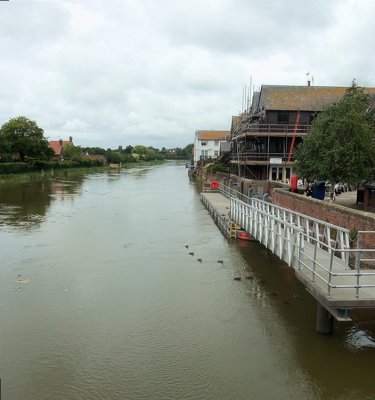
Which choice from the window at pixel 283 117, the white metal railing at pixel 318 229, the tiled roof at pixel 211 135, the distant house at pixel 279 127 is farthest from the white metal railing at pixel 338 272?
the tiled roof at pixel 211 135

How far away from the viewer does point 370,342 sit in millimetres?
9648

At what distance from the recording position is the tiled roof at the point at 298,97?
131 feet

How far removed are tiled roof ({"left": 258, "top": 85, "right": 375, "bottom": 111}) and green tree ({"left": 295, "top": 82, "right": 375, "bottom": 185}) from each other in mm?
19374

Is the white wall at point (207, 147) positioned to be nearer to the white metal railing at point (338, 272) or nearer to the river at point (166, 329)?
the river at point (166, 329)

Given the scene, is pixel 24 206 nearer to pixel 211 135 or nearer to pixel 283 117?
pixel 283 117

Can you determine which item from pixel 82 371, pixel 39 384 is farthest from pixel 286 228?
pixel 39 384

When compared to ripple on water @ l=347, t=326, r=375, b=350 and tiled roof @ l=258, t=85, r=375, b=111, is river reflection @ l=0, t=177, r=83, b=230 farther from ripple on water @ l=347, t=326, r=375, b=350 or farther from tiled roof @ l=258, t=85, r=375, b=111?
tiled roof @ l=258, t=85, r=375, b=111

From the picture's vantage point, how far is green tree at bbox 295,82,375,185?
1934cm

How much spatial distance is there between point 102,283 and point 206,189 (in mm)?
27540

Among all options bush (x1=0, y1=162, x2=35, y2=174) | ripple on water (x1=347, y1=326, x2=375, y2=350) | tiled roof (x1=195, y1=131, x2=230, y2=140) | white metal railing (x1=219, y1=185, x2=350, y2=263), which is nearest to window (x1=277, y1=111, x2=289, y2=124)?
white metal railing (x1=219, y1=185, x2=350, y2=263)

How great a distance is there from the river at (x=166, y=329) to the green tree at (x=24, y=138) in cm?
5293

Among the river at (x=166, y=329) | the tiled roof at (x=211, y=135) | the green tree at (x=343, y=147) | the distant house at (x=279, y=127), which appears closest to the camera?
the river at (x=166, y=329)

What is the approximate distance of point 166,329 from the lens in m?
10.7

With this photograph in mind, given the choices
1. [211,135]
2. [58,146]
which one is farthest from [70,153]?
[211,135]
